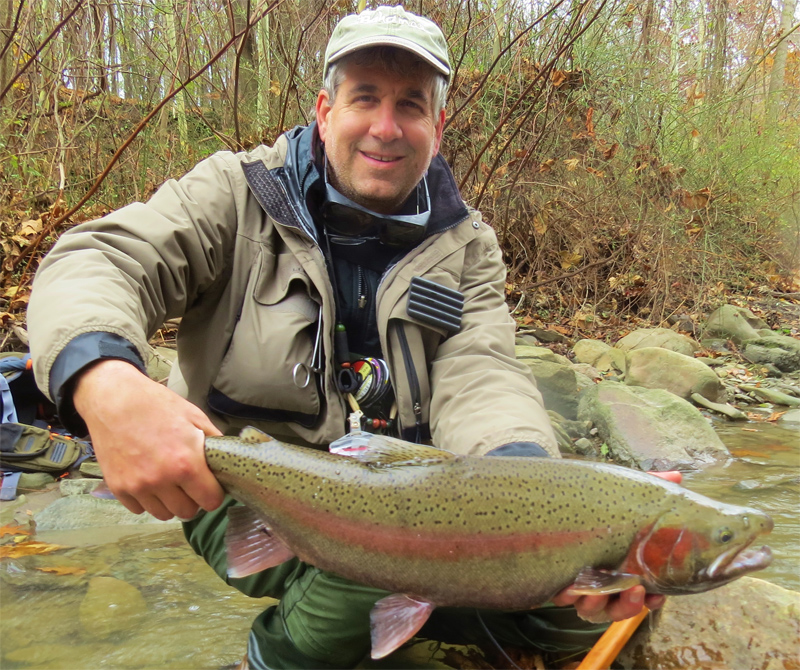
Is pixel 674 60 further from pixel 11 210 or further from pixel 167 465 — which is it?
pixel 167 465

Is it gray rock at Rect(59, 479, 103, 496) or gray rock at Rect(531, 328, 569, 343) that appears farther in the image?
gray rock at Rect(531, 328, 569, 343)

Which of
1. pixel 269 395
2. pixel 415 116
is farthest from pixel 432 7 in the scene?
pixel 269 395

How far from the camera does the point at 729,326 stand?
8609mm

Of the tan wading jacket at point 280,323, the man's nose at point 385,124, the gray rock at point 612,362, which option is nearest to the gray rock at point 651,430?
the gray rock at point 612,362

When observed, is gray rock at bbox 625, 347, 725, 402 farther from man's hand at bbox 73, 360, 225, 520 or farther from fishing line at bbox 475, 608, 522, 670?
man's hand at bbox 73, 360, 225, 520

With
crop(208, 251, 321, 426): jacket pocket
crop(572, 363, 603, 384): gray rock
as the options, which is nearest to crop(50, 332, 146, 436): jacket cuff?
crop(208, 251, 321, 426): jacket pocket

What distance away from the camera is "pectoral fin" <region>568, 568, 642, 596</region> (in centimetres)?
156

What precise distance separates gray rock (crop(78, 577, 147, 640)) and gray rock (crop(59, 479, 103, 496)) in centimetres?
104

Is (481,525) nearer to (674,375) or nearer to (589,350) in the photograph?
(674,375)

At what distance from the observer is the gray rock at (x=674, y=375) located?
6352 mm

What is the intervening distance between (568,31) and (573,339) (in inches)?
129

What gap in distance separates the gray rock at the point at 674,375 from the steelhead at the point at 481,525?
5.03 m

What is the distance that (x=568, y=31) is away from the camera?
5.98 meters

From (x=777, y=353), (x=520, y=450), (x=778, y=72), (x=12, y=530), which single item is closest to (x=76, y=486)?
(x=12, y=530)
